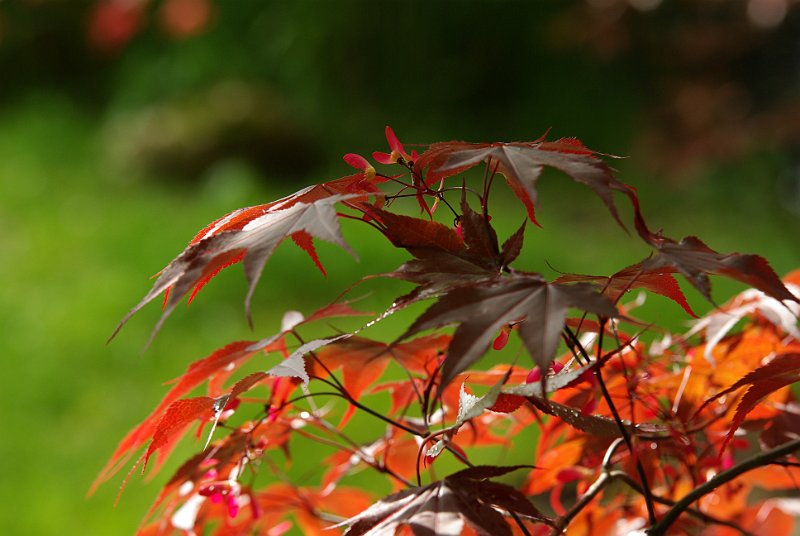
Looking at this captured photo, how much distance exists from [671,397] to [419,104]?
12.0 feet

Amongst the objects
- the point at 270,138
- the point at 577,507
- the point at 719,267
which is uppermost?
the point at 719,267

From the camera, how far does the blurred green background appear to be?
2.46 meters

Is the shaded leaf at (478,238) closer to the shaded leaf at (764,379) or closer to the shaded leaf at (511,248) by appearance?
the shaded leaf at (511,248)

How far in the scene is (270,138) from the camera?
405 centimetres

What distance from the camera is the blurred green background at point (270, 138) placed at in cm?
246

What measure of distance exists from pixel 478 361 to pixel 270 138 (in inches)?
143

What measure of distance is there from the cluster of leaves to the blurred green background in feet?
4.13

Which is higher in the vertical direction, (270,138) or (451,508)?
(451,508)

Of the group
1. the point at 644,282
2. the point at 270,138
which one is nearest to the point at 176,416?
the point at 644,282

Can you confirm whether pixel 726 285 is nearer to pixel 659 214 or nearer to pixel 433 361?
pixel 659 214

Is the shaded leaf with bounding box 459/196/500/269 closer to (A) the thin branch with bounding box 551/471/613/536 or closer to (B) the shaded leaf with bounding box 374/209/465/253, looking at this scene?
(B) the shaded leaf with bounding box 374/209/465/253

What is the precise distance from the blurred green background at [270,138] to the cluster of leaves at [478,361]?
4.13 feet

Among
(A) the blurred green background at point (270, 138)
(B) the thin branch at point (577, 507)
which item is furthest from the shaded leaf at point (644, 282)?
(A) the blurred green background at point (270, 138)

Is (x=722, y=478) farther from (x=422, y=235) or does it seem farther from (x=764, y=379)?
(x=422, y=235)
